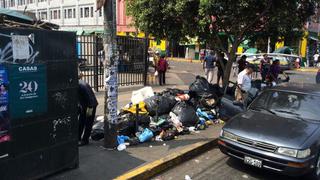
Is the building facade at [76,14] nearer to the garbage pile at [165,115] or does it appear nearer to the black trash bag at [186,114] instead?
the garbage pile at [165,115]

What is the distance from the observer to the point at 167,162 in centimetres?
646

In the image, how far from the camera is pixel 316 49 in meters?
41.6

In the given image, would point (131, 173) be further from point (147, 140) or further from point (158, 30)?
point (158, 30)

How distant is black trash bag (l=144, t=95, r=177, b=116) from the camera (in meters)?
9.02

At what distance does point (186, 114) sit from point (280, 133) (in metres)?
3.01

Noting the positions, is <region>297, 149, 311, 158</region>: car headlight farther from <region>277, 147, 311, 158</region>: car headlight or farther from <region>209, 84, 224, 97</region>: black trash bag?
<region>209, 84, 224, 97</region>: black trash bag

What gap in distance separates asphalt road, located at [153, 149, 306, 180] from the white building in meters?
45.5

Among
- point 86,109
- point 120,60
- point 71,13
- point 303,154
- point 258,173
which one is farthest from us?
point 71,13

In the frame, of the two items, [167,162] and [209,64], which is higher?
[209,64]

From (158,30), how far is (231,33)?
243 cm

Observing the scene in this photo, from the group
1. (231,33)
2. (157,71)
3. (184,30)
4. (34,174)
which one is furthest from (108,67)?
(157,71)

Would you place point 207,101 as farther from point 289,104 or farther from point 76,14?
point 76,14

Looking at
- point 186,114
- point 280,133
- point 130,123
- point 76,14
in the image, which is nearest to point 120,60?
point 186,114

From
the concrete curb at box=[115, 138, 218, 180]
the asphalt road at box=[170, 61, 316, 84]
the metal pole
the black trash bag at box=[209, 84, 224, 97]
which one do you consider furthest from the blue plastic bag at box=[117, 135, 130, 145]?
the asphalt road at box=[170, 61, 316, 84]
